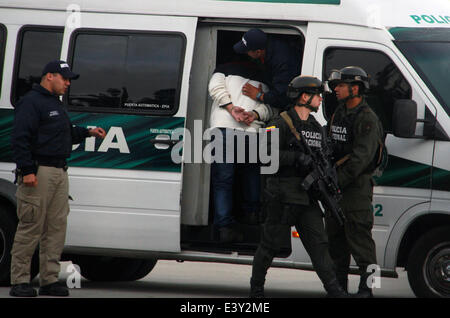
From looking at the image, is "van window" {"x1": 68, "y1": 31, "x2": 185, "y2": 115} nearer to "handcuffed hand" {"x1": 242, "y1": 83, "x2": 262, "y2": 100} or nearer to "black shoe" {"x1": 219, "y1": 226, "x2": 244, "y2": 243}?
"handcuffed hand" {"x1": 242, "y1": 83, "x2": 262, "y2": 100}

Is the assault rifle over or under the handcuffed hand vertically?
under

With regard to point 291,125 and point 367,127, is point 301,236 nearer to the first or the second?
point 291,125

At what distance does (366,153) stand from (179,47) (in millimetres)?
1973

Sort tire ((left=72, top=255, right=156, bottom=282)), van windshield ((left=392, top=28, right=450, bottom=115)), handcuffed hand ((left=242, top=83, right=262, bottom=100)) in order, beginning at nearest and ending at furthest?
van windshield ((left=392, top=28, right=450, bottom=115)), handcuffed hand ((left=242, top=83, right=262, bottom=100)), tire ((left=72, top=255, right=156, bottom=282))

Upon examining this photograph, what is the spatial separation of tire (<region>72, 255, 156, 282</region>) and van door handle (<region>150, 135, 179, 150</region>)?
211cm

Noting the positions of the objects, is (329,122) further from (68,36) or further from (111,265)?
(111,265)

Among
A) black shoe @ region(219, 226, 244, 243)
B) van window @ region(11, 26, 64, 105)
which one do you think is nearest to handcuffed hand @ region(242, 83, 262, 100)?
black shoe @ region(219, 226, 244, 243)

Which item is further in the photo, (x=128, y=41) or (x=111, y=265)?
(x=111, y=265)

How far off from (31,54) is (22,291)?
2216mm

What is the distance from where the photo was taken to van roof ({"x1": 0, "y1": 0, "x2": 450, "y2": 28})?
28.7 feet

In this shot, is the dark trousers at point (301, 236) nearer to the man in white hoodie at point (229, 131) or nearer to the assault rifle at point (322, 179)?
the assault rifle at point (322, 179)
